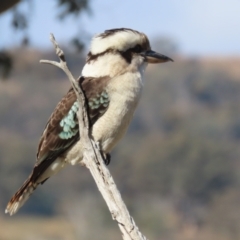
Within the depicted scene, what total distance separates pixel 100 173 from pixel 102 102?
0.63 meters

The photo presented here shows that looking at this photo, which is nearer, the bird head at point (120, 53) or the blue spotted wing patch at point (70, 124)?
the blue spotted wing patch at point (70, 124)

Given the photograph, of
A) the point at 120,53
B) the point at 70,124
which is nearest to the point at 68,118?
the point at 70,124

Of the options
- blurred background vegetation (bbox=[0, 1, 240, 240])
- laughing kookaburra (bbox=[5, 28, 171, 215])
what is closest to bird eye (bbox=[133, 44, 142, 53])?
laughing kookaburra (bbox=[5, 28, 171, 215])

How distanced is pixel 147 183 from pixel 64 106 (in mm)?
34416

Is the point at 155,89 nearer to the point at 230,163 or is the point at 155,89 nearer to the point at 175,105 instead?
the point at 175,105

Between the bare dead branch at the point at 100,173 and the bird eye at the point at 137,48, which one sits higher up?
the bird eye at the point at 137,48

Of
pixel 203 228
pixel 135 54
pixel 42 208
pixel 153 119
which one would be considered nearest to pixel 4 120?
pixel 153 119

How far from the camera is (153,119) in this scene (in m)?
54.4

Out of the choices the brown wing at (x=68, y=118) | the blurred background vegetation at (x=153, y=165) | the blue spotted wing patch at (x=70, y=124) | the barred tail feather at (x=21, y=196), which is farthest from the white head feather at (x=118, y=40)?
the blurred background vegetation at (x=153, y=165)

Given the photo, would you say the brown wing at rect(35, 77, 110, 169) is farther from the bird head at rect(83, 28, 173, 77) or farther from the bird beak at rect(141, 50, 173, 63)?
the bird beak at rect(141, 50, 173, 63)

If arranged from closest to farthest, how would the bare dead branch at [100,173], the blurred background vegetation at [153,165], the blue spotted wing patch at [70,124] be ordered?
the bare dead branch at [100,173], the blue spotted wing patch at [70,124], the blurred background vegetation at [153,165]

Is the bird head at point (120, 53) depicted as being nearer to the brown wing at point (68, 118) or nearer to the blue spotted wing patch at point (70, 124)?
the brown wing at point (68, 118)

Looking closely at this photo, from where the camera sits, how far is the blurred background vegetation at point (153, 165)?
32.8m

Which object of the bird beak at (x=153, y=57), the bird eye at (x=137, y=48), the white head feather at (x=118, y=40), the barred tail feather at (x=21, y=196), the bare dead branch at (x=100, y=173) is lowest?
the barred tail feather at (x=21, y=196)
